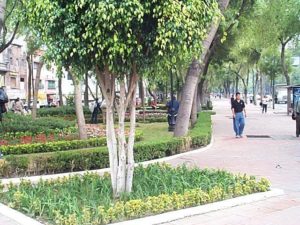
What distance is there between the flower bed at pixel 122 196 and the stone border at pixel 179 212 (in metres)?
0.12

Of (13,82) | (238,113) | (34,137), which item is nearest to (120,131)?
(34,137)

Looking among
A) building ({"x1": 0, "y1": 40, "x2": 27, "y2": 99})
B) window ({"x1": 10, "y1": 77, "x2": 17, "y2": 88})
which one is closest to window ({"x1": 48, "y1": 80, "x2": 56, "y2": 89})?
building ({"x1": 0, "y1": 40, "x2": 27, "y2": 99})

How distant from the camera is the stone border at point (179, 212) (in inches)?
227

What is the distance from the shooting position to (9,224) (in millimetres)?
5773

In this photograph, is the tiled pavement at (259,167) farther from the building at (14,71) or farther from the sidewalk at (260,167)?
the building at (14,71)

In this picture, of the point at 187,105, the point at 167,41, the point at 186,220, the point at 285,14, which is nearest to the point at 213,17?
the point at 167,41

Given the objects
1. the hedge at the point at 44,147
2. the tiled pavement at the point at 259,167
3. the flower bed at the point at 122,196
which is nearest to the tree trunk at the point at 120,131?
the flower bed at the point at 122,196

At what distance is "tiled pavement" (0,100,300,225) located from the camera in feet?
19.8

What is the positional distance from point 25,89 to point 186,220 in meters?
57.2

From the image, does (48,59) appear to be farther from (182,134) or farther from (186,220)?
(182,134)

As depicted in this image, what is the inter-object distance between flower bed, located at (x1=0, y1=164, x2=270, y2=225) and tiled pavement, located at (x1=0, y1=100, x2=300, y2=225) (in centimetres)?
35

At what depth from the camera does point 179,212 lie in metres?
6.13

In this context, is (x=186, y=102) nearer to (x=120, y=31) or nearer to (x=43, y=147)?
(x=43, y=147)

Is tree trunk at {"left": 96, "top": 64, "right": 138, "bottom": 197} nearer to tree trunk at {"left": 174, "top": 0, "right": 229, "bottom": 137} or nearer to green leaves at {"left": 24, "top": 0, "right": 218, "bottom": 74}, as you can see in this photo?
green leaves at {"left": 24, "top": 0, "right": 218, "bottom": 74}
